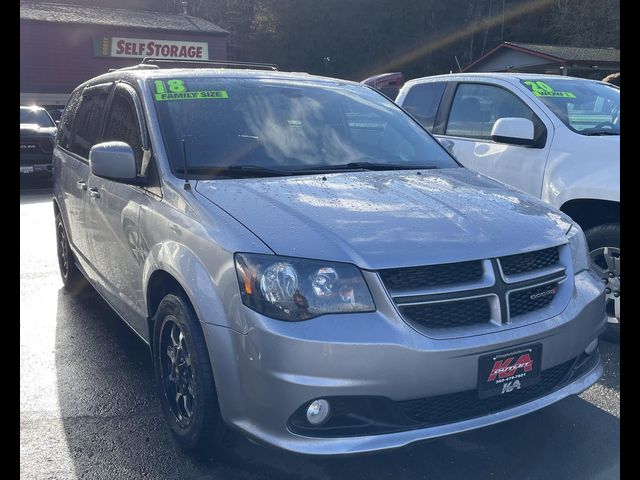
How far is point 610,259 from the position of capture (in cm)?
449

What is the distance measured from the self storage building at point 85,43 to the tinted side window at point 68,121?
87.9 feet

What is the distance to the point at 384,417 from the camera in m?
2.60

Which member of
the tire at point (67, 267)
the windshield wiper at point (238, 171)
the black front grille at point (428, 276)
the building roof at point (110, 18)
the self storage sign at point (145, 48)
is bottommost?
the tire at point (67, 267)

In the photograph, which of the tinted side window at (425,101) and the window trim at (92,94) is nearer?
the window trim at (92,94)

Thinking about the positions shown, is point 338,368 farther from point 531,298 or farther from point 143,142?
point 143,142

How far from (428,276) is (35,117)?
13748mm

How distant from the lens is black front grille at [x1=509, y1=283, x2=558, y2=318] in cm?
280

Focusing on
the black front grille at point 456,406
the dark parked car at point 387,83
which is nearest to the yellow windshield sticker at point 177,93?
the black front grille at point 456,406

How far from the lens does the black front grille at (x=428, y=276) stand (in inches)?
102

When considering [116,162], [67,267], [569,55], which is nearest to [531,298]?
[116,162]

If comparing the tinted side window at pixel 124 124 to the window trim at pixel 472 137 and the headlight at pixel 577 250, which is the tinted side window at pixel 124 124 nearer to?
the headlight at pixel 577 250
